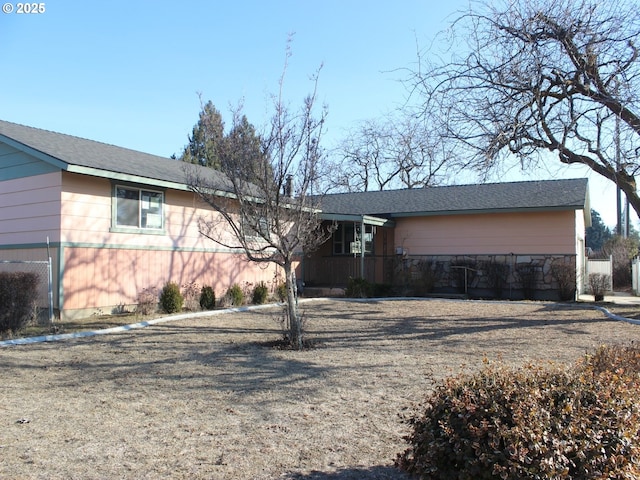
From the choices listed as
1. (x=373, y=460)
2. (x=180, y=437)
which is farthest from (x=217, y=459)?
(x=373, y=460)

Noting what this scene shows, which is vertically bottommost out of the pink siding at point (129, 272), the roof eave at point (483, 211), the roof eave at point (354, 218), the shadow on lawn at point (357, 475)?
the shadow on lawn at point (357, 475)

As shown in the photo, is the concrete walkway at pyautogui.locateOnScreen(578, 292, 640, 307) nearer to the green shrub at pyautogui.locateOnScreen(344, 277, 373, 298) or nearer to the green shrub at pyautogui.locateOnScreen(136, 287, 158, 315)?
the green shrub at pyautogui.locateOnScreen(344, 277, 373, 298)

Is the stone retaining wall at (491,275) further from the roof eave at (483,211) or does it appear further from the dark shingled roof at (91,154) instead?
the dark shingled roof at (91,154)

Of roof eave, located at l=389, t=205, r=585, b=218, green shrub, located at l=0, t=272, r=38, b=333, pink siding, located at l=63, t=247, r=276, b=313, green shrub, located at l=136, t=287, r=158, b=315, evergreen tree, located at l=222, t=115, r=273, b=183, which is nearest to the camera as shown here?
evergreen tree, located at l=222, t=115, r=273, b=183

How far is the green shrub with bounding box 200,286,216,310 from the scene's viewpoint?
45.6 ft

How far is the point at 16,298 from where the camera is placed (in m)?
9.50

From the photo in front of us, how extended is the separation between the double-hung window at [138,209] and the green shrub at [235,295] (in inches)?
104

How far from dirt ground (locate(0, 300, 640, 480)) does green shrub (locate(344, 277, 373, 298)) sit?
6737mm

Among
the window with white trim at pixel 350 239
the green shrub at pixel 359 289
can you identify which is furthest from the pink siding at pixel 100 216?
the window with white trim at pixel 350 239

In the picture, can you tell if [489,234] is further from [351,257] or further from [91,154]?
[91,154]

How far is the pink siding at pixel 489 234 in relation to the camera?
18.0 meters

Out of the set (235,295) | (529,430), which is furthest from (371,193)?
(529,430)

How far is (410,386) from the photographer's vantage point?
599 centimetres

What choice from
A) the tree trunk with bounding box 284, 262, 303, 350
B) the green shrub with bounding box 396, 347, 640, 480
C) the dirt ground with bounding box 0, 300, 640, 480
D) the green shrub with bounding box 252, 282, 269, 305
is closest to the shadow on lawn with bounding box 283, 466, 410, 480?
the dirt ground with bounding box 0, 300, 640, 480
